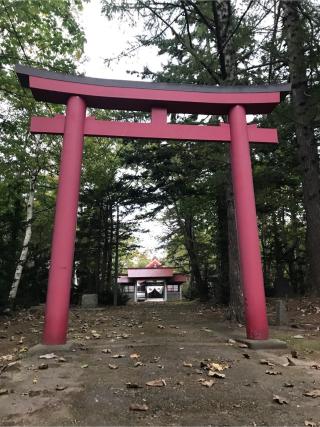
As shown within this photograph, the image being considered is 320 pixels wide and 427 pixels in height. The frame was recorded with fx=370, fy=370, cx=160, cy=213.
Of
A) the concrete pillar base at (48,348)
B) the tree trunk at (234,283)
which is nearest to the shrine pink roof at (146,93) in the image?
the tree trunk at (234,283)

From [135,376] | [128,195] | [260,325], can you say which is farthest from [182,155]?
[135,376]

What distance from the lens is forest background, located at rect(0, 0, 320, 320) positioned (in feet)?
32.7

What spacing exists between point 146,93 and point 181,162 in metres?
9.06

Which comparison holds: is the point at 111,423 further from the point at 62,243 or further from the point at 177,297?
the point at 177,297

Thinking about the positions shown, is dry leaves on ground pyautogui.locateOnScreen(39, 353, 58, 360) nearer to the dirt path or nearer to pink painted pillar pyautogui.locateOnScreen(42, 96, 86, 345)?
the dirt path

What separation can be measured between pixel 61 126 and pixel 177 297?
2908 cm

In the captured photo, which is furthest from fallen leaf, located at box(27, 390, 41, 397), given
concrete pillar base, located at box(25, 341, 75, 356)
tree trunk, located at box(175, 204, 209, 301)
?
tree trunk, located at box(175, 204, 209, 301)

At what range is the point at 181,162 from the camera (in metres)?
15.7

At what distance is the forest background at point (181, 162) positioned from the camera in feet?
32.7

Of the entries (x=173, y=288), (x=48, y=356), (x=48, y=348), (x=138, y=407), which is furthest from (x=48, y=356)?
(x=173, y=288)

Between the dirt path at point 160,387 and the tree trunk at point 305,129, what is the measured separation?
15.9 ft

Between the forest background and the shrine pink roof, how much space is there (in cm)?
242

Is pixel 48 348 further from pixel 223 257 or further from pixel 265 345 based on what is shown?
pixel 223 257

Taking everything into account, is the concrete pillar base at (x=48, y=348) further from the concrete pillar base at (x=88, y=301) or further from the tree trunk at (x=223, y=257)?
the concrete pillar base at (x=88, y=301)
